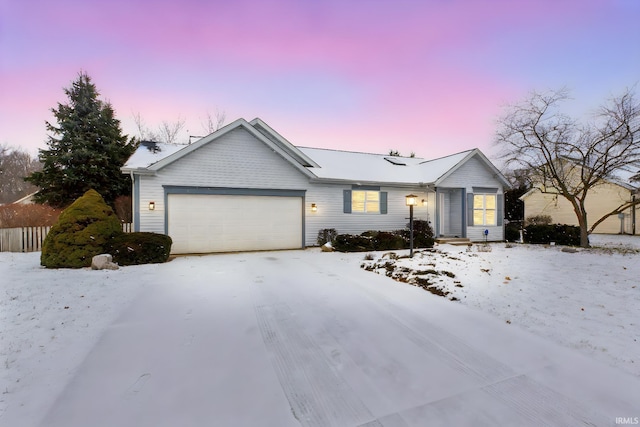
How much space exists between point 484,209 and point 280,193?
1090 centimetres

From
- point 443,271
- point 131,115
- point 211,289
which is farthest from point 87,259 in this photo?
point 131,115

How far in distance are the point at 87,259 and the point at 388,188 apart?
12.0 m

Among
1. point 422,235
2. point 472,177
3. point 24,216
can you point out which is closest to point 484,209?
point 472,177

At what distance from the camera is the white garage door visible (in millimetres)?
10734

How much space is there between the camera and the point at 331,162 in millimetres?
15086

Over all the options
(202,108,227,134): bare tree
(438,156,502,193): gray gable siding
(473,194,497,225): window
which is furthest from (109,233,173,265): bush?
(202,108,227,134): bare tree

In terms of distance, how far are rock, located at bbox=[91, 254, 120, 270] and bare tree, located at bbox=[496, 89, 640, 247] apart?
15.8m

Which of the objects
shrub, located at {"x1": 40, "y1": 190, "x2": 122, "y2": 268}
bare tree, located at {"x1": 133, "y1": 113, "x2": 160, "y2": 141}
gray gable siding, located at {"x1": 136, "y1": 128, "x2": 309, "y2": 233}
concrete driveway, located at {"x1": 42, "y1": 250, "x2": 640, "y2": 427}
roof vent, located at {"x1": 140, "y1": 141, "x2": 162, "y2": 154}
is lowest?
concrete driveway, located at {"x1": 42, "y1": 250, "x2": 640, "y2": 427}

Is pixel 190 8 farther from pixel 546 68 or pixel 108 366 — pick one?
pixel 546 68

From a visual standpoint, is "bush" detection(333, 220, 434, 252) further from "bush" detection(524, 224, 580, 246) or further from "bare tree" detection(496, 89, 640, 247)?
"bush" detection(524, 224, 580, 246)

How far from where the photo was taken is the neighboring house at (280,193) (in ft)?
34.9

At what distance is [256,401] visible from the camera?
2.30 m

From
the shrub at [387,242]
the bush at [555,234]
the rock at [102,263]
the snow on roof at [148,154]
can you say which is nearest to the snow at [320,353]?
the rock at [102,263]

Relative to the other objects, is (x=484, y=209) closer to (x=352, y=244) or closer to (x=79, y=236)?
(x=352, y=244)
